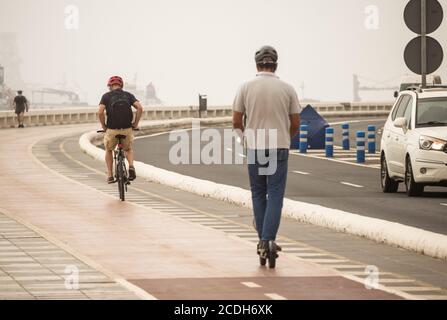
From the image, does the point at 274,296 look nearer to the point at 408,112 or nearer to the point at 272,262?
the point at 272,262

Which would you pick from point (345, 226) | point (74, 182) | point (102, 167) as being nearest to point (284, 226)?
point (345, 226)

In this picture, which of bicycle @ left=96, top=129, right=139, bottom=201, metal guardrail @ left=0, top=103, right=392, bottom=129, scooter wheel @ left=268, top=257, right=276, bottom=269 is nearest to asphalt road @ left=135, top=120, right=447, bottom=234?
bicycle @ left=96, top=129, right=139, bottom=201

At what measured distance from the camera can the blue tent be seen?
4750 centimetres

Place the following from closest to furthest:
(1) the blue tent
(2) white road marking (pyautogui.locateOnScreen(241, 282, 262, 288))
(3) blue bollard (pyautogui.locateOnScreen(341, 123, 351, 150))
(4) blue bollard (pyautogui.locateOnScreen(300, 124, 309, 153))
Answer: (2) white road marking (pyautogui.locateOnScreen(241, 282, 262, 288)) → (4) blue bollard (pyautogui.locateOnScreen(300, 124, 309, 153)) → (3) blue bollard (pyautogui.locateOnScreen(341, 123, 351, 150)) → (1) the blue tent

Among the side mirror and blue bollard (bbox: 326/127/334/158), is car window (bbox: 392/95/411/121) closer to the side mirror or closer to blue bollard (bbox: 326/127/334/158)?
the side mirror

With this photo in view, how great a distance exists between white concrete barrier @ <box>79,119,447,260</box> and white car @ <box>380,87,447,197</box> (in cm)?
333

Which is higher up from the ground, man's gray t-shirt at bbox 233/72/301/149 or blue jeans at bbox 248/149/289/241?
man's gray t-shirt at bbox 233/72/301/149

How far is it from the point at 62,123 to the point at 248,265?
69394mm

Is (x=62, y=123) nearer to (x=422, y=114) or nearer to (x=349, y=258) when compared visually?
(x=422, y=114)

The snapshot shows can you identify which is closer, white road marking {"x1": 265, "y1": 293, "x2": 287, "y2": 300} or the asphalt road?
white road marking {"x1": 265, "y1": 293, "x2": 287, "y2": 300}

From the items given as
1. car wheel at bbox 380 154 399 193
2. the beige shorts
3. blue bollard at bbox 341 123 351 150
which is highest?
the beige shorts

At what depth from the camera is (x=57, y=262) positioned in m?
14.2

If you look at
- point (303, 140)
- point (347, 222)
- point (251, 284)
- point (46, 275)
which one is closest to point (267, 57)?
point (251, 284)

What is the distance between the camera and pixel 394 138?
2572 cm
